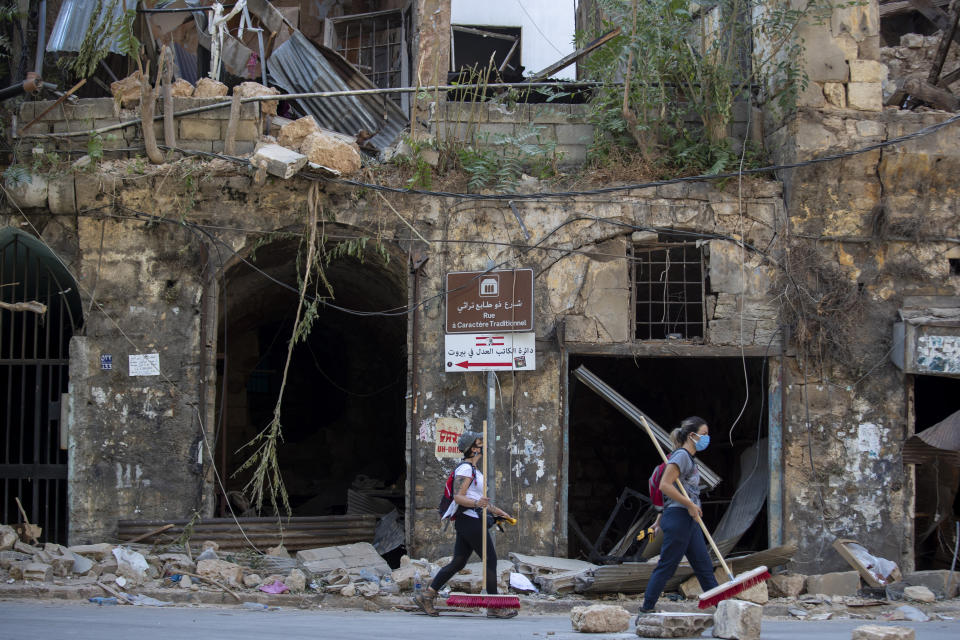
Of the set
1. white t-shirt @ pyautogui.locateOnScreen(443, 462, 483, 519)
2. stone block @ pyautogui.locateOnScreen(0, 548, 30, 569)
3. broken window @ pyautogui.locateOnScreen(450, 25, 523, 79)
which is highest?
broken window @ pyautogui.locateOnScreen(450, 25, 523, 79)

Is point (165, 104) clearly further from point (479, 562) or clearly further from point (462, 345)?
point (479, 562)

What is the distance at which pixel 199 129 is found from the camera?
32.9 feet

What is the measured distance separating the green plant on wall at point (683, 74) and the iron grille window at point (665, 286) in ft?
3.27

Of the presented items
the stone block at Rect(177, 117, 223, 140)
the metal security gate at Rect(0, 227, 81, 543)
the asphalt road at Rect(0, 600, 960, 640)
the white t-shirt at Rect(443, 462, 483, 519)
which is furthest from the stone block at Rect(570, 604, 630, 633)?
the stone block at Rect(177, 117, 223, 140)

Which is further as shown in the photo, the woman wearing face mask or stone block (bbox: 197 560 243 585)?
stone block (bbox: 197 560 243 585)

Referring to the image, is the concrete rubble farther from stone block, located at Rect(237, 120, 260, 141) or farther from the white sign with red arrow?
stone block, located at Rect(237, 120, 260, 141)

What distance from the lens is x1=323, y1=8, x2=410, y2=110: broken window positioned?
46.2 ft

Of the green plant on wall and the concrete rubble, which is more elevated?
the green plant on wall

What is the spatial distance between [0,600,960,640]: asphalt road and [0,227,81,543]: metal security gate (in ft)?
8.48

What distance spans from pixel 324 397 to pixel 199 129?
625 centimetres

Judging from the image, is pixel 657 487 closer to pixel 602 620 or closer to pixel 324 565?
pixel 602 620

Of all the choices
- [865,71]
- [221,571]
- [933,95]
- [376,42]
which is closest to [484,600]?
[221,571]

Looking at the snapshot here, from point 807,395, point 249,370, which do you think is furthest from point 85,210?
point 807,395

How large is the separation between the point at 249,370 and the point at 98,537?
17.3 ft
